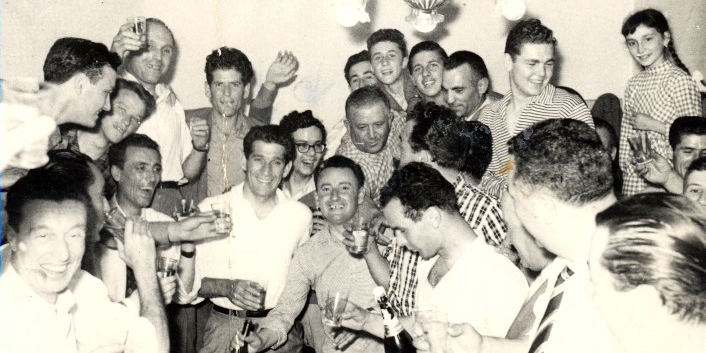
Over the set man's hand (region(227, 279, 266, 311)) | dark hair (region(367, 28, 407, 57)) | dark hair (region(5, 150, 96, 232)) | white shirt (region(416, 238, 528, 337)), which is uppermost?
dark hair (region(367, 28, 407, 57))

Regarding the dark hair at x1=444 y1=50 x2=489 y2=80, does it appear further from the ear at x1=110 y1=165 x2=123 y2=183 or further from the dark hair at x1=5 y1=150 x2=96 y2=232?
the dark hair at x1=5 y1=150 x2=96 y2=232

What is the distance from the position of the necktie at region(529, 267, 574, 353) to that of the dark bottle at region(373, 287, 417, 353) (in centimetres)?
61

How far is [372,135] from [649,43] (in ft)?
5.43

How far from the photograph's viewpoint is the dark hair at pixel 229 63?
13.7 ft

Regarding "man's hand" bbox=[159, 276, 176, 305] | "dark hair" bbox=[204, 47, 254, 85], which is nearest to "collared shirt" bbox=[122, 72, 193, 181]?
"dark hair" bbox=[204, 47, 254, 85]

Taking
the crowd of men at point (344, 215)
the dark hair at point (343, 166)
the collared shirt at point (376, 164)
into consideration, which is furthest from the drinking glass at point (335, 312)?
the collared shirt at point (376, 164)

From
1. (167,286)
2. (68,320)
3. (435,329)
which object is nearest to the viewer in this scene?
(435,329)

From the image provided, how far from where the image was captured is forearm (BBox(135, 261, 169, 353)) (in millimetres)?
2531

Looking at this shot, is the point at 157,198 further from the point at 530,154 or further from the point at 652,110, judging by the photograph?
the point at 652,110

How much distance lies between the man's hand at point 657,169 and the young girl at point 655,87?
38 centimetres

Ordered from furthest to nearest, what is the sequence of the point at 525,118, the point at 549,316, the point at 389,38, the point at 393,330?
the point at 389,38, the point at 525,118, the point at 393,330, the point at 549,316

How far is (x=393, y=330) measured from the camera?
244cm

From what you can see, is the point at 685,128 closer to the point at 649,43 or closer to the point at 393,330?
the point at 649,43

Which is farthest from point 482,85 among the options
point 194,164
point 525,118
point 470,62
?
point 194,164
